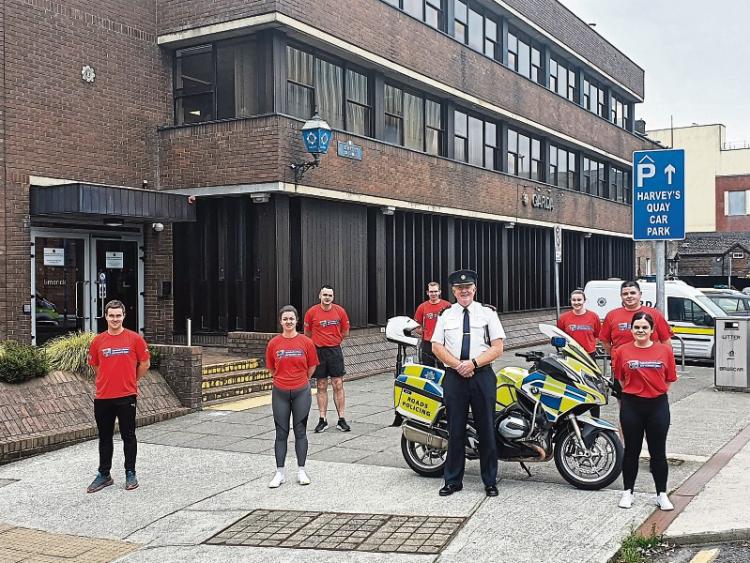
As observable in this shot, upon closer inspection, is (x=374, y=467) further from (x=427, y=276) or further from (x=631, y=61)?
(x=631, y=61)

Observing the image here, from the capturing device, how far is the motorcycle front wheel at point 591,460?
7648 millimetres

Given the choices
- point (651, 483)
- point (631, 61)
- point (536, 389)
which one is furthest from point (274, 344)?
point (631, 61)

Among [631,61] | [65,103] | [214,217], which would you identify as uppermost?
[631,61]

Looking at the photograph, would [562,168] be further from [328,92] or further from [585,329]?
[585,329]

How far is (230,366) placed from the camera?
14281 millimetres

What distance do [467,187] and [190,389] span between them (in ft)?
38.9

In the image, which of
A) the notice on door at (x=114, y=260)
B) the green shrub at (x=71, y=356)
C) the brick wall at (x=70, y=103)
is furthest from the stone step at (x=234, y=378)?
the notice on door at (x=114, y=260)

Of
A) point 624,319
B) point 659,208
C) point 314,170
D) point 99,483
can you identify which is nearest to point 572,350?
point 624,319

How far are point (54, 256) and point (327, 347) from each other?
6244mm

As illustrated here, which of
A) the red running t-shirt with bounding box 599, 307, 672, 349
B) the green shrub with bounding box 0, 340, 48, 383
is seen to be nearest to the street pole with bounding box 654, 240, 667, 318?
the red running t-shirt with bounding box 599, 307, 672, 349

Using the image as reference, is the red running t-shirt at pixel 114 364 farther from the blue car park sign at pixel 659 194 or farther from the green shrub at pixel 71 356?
the blue car park sign at pixel 659 194

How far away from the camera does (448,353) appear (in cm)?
766

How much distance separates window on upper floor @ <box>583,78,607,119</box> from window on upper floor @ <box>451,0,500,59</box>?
8104 millimetres

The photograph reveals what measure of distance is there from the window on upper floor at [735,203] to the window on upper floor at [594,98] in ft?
104
